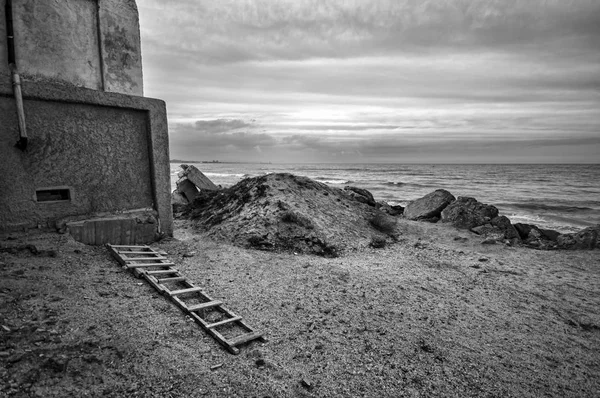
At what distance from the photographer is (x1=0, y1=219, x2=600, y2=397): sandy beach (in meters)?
2.91

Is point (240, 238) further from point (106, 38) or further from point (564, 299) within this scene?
point (564, 299)

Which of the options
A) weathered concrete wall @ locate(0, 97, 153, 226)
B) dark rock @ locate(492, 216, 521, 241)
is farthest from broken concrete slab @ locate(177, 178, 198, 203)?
dark rock @ locate(492, 216, 521, 241)

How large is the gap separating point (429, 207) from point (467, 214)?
1616 millimetres

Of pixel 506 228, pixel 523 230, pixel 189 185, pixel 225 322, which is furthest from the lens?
pixel 189 185

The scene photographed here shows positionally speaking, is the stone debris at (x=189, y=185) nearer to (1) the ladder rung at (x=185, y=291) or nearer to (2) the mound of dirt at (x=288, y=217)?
(2) the mound of dirt at (x=288, y=217)

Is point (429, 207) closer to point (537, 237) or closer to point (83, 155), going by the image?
point (537, 237)

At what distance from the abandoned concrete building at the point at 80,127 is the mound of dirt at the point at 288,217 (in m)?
1.74

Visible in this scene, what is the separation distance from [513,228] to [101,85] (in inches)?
437

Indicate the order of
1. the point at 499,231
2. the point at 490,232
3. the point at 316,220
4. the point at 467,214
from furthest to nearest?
the point at 467,214
the point at 499,231
the point at 490,232
the point at 316,220

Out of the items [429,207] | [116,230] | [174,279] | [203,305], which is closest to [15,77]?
[116,230]

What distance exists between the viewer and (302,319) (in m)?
4.28

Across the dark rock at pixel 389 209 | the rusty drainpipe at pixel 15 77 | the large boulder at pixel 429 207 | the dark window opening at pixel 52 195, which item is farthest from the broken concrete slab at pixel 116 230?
the large boulder at pixel 429 207

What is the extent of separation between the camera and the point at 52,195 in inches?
219

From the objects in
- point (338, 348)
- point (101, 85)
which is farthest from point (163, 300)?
point (101, 85)
